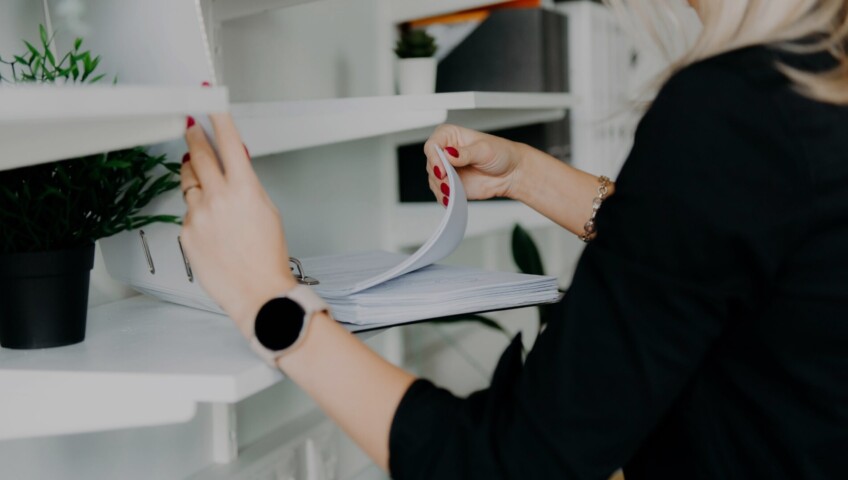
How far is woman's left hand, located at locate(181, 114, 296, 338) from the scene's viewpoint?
25.6 inches

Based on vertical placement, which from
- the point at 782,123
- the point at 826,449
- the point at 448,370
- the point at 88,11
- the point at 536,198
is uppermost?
the point at 88,11

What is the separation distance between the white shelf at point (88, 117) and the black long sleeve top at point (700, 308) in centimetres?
27

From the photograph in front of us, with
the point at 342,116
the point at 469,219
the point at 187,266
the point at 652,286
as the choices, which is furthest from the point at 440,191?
the point at 469,219

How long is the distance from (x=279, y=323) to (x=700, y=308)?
305mm

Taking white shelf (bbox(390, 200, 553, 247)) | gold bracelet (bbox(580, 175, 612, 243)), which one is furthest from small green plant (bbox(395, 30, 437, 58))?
gold bracelet (bbox(580, 175, 612, 243))

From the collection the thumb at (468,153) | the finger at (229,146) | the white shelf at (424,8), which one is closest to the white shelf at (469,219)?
the white shelf at (424,8)

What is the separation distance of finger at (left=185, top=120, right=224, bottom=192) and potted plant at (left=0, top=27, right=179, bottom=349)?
0.05m

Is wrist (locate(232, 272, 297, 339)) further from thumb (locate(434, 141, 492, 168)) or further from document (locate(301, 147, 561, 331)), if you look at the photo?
thumb (locate(434, 141, 492, 168))

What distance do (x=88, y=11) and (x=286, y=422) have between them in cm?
71

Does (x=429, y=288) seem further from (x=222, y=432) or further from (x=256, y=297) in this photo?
(x=222, y=432)

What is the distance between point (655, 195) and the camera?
59 centimetres

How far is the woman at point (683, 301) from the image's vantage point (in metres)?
0.59

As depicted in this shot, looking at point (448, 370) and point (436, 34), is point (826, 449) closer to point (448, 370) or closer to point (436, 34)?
point (436, 34)

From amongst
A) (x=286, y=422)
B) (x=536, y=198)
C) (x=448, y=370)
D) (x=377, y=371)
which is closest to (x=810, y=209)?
(x=377, y=371)
